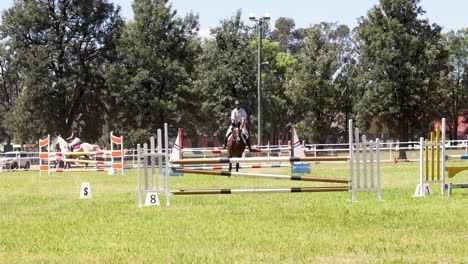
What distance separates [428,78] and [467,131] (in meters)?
30.5

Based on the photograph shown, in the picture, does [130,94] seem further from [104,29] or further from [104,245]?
[104,245]

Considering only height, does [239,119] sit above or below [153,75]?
below

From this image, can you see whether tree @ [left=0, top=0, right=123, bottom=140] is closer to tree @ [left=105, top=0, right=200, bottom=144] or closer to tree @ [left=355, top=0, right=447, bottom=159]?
tree @ [left=105, top=0, right=200, bottom=144]

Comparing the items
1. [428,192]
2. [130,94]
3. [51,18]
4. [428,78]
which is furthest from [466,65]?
[428,192]

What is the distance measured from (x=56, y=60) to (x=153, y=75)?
7.69 m

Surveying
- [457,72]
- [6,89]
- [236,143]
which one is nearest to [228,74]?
[6,89]

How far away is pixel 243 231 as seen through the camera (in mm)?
10297

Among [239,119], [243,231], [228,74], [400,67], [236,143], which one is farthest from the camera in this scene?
[228,74]

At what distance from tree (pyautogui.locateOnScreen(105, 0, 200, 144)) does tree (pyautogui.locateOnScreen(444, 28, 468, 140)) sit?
33.9 metres

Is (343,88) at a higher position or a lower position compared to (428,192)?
higher

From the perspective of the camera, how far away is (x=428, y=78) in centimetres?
5869

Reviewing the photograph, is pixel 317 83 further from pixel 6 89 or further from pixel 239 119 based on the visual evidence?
pixel 239 119

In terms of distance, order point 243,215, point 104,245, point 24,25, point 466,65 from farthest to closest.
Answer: point 466,65 < point 24,25 < point 243,215 < point 104,245

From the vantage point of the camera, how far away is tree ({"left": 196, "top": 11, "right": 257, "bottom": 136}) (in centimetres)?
6456
